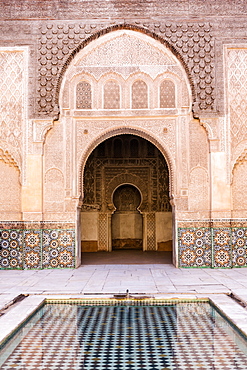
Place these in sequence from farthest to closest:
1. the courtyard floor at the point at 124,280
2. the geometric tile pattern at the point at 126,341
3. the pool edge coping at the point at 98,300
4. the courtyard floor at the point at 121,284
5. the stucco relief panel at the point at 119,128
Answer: the stucco relief panel at the point at 119,128, the courtyard floor at the point at 124,280, the courtyard floor at the point at 121,284, the pool edge coping at the point at 98,300, the geometric tile pattern at the point at 126,341

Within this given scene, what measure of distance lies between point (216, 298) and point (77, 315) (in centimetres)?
131

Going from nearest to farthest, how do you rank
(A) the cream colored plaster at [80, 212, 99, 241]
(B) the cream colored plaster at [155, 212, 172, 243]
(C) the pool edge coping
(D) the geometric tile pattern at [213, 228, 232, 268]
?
(C) the pool edge coping → (D) the geometric tile pattern at [213, 228, 232, 268] → (B) the cream colored plaster at [155, 212, 172, 243] → (A) the cream colored plaster at [80, 212, 99, 241]

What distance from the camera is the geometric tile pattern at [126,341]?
231 cm

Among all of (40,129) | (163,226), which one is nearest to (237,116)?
(40,129)

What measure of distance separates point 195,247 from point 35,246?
2353 millimetres

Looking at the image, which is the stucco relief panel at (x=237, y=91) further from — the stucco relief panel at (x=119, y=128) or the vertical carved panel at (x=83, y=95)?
the vertical carved panel at (x=83, y=95)

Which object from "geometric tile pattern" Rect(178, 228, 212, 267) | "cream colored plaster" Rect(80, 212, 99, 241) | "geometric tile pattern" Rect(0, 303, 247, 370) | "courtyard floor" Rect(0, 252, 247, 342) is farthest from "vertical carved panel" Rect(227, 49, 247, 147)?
"cream colored plaster" Rect(80, 212, 99, 241)

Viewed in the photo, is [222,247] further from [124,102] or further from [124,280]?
[124,102]

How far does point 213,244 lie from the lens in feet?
20.3

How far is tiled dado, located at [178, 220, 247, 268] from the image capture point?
20.3ft

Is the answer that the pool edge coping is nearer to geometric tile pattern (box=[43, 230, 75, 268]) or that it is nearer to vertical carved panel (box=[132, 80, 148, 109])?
geometric tile pattern (box=[43, 230, 75, 268])

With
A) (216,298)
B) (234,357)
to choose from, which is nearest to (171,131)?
(216,298)

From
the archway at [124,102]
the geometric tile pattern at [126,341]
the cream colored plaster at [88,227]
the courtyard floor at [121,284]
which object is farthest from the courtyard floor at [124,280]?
the cream colored plaster at [88,227]

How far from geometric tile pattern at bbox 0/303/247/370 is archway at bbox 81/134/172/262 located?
522 cm
